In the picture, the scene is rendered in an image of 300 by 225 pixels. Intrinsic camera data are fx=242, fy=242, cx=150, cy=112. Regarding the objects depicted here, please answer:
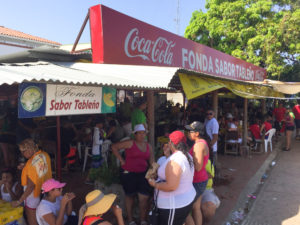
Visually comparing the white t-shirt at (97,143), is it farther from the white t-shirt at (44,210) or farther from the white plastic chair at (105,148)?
the white t-shirt at (44,210)

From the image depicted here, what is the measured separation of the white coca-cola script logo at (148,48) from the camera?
6195mm

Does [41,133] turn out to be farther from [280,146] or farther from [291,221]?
[280,146]

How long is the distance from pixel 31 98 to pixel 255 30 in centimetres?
1765

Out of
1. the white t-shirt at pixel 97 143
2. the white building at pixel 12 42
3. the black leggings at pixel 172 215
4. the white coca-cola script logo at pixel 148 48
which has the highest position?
the white building at pixel 12 42

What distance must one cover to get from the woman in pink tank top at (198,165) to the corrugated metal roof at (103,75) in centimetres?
82

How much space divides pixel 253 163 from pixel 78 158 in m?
5.37

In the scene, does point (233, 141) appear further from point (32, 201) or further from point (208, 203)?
point (32, 201)

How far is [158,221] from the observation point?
2834 mm

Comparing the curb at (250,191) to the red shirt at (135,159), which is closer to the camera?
the red shirt at (135,159)

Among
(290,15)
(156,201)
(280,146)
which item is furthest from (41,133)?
(290,15)

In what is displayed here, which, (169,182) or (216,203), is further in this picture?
A: (216,203)

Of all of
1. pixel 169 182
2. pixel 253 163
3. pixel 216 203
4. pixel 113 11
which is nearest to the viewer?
pixel 169 182

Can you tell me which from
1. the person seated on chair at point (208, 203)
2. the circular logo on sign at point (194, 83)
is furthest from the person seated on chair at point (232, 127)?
the person seated on chair at point (208, 203)

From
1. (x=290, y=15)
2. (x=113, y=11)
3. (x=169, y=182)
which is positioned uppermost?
(x=290, y=15)
